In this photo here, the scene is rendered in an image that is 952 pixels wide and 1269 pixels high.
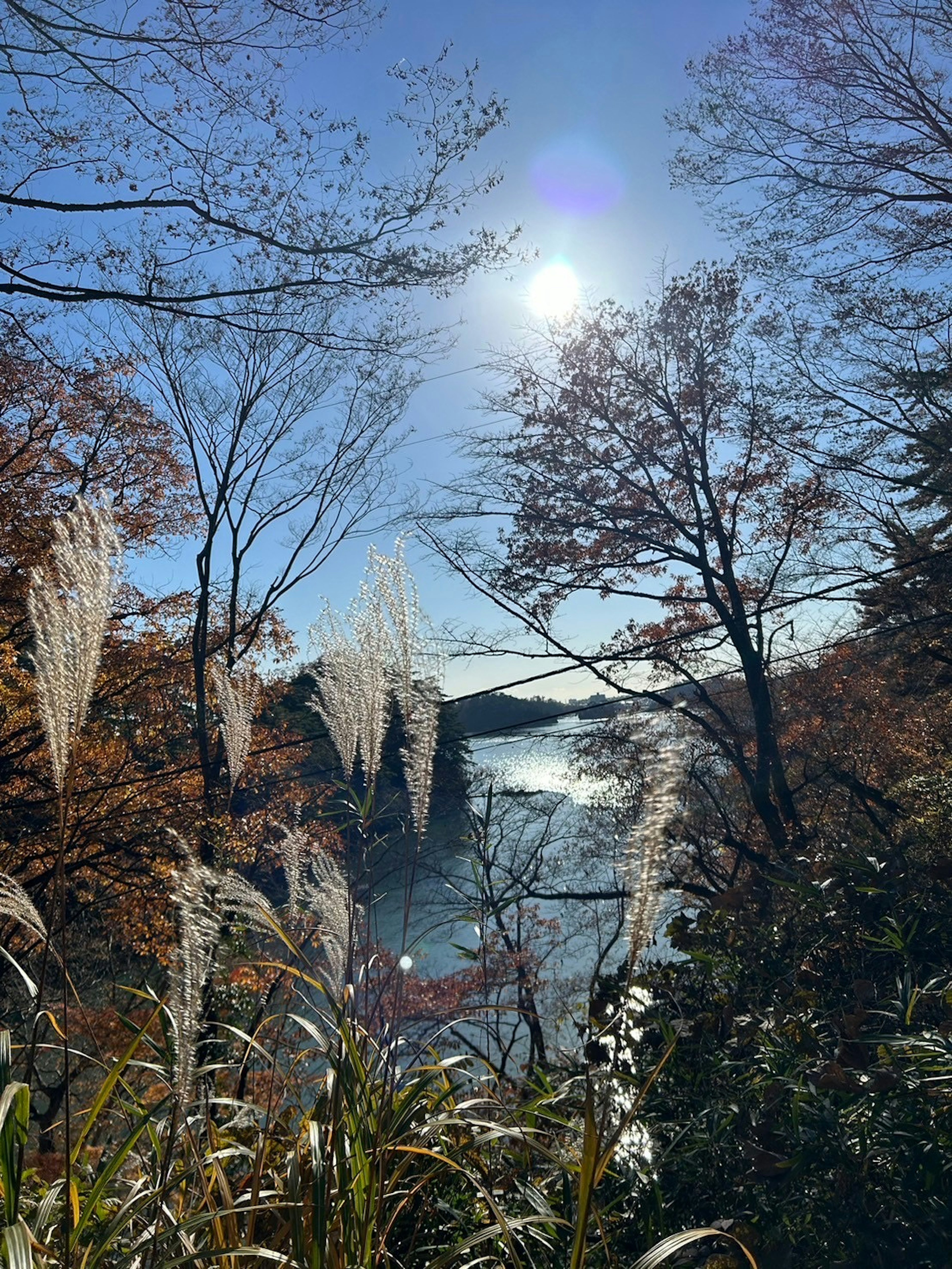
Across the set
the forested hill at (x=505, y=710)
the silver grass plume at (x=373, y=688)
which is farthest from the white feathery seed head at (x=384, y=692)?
the forested hill at (x=505, y=710)

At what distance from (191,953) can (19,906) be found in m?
0.42

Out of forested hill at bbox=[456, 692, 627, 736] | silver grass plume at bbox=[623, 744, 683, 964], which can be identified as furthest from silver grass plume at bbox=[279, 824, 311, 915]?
forested hill at bbox=[456, 692, 627, 736]

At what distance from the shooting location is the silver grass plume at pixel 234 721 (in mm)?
2389

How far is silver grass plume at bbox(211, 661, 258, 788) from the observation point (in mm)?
2389

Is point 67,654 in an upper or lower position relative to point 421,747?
upper

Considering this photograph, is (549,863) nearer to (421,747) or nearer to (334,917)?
(334,917)

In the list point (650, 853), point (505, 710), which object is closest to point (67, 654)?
point (650, 853)

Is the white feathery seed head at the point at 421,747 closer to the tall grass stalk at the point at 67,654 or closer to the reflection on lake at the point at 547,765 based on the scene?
the tall grass stalk at the point at 67,654

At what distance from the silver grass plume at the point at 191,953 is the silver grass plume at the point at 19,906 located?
0.76 feet

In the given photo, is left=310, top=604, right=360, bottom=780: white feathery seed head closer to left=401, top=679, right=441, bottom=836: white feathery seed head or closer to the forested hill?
left=401, top=679, right=441, bottom=836: white feathery seed head

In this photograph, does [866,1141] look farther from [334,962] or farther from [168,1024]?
[168,1024]

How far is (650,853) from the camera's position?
1077 mm

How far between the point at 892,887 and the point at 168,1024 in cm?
197

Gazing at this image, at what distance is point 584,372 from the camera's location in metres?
9.84
